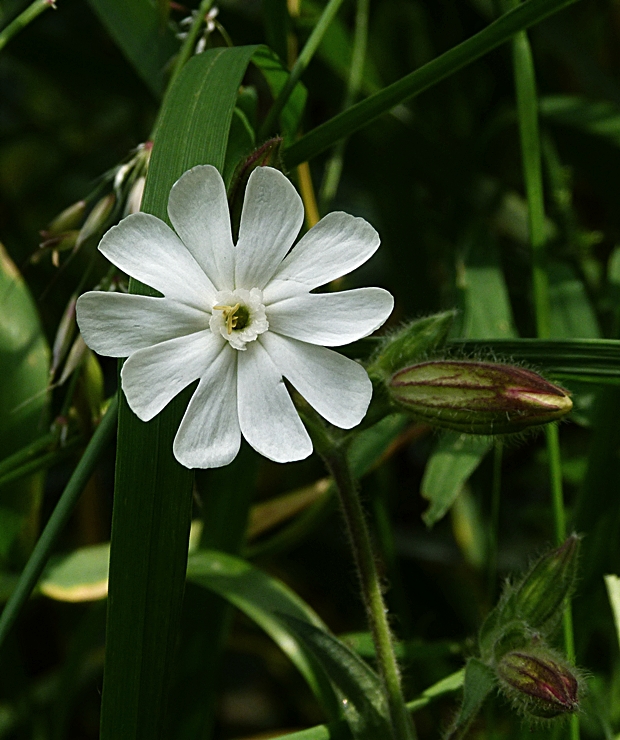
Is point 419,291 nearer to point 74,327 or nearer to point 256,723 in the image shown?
point 74,327

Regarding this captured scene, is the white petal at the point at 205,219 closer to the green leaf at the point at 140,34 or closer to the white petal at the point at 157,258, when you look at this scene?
the white petal at the point at 157,258

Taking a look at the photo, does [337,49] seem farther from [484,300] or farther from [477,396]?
[477,396]

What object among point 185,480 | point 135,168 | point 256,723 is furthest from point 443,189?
point 256,723

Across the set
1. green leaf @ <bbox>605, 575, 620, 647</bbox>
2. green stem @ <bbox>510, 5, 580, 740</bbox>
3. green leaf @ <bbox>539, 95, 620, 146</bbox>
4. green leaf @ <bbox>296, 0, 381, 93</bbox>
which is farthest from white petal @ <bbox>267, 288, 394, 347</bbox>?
green leaf @ <bbox>539, 95, 620, 146</bbox>

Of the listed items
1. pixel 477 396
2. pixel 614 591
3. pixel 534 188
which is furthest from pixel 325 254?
pixel 614 591

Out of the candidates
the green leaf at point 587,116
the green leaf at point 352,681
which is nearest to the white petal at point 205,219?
the green leaf at point 352,681
